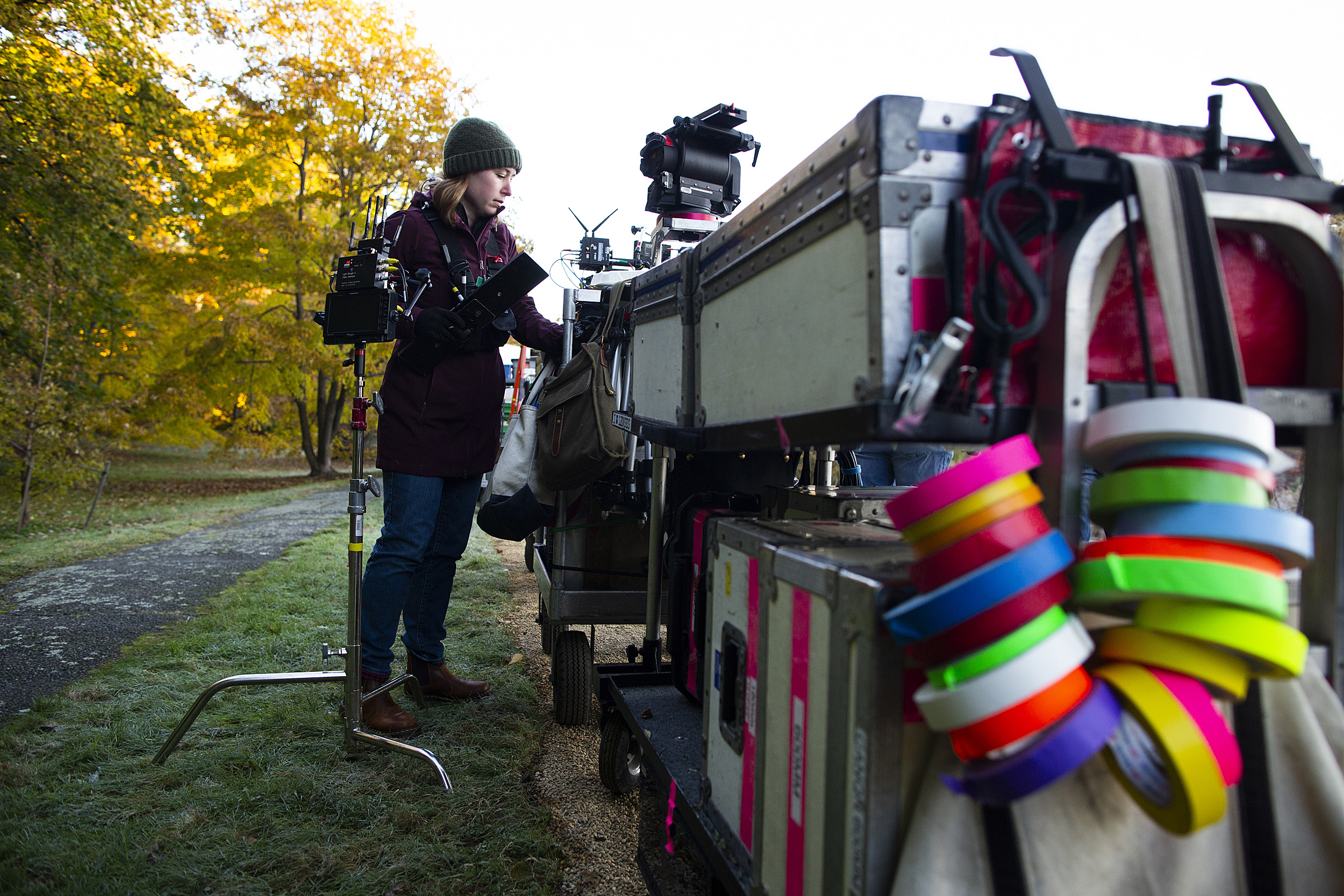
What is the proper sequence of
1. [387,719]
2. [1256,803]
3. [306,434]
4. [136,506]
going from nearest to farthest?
[1256,803] → [387,719] → [136,506] → [306,434]

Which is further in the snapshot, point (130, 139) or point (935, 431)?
point (130, 139)

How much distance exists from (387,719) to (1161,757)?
2733mm

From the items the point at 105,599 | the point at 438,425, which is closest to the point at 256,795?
the point at 438,425

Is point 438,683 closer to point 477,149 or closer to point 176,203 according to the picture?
point 477,149

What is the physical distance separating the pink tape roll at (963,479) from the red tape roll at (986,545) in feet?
0.17

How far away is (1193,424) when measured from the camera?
1.08 meters

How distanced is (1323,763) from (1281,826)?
109mm

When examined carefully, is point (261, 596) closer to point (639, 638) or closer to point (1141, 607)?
point (639, 638)

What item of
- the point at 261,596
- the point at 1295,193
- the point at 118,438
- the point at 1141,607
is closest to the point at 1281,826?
the point at 1141,607

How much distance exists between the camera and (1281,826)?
1.19m

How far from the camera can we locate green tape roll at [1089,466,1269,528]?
108 cm

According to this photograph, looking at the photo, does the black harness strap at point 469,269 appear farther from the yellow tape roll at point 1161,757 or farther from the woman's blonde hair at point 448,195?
the yellow tape roll at point 1161,757

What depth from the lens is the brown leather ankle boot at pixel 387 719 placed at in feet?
10.2

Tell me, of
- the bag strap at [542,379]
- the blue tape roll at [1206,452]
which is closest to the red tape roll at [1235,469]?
the blue tape roll at [1206,452]
